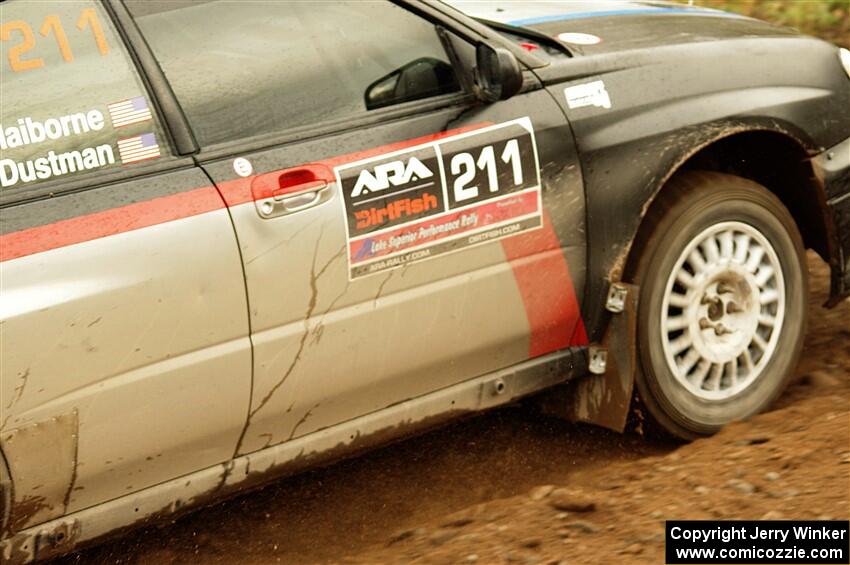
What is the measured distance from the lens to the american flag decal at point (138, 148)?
325 cm

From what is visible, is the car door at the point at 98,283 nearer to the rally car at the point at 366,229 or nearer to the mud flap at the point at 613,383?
the rally car at the point at 366,229

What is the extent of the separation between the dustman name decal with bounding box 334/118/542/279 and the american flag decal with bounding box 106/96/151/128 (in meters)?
0.54

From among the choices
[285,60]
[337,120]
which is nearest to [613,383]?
[337,120]

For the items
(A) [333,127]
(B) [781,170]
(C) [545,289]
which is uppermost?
(A) [333,127]

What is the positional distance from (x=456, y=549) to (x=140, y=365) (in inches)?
42.1

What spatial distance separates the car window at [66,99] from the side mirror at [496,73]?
0.98 meters

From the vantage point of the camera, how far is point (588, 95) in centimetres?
389

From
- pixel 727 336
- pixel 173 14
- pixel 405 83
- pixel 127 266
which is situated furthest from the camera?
pixel 727 336

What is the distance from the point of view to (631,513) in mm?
3684

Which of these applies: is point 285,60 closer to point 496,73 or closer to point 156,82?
point 156,82

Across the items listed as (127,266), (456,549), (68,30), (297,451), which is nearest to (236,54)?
(68,30)

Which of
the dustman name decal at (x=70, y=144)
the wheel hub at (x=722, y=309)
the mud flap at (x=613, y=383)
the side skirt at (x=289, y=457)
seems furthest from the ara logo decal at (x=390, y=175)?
the wheel hub at (x=722, y=309)

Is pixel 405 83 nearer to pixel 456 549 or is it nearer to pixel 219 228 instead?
pixel 219 228

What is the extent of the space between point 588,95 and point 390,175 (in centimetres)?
79
